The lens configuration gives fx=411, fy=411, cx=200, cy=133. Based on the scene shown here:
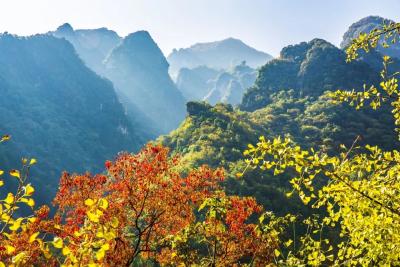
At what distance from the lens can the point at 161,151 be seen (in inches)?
566

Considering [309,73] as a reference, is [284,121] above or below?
below

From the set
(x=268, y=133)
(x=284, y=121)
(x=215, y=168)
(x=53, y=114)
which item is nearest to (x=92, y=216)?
(x=215, y=168)

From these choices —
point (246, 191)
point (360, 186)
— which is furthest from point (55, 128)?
point (360, 186)

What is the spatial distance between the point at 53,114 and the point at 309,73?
3861 inches

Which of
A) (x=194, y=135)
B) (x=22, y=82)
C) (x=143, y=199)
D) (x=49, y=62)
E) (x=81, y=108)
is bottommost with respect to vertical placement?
(x=143, y=199)

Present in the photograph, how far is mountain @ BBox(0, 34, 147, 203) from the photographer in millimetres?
128750

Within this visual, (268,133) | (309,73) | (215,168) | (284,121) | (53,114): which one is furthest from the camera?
(53,114)

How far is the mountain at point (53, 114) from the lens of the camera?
422 feet

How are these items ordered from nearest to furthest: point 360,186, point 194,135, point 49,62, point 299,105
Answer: point 360,186 < point 194,135 < point 299,105 < point 49,62

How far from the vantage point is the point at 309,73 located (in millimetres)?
114500

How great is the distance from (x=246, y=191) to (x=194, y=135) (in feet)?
82.3

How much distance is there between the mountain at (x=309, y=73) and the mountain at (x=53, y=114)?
206ft

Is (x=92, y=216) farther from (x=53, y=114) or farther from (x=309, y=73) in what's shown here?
(x=53, y=114)

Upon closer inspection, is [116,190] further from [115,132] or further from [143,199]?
[115,132]
